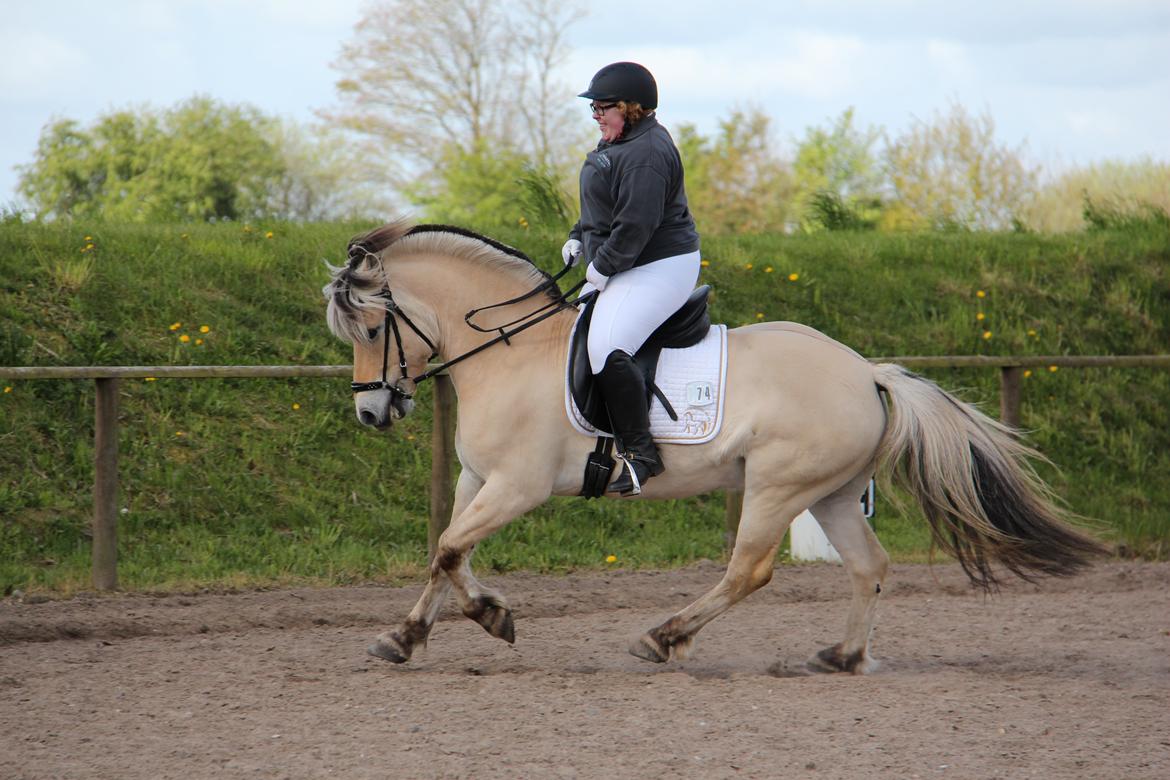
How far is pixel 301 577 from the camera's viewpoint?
7.39 m

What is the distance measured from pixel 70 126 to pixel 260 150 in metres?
5.60

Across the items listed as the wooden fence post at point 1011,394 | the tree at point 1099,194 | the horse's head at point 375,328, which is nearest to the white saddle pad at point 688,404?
the horse's head at point 375,328

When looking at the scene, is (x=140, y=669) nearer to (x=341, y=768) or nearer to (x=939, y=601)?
(x=341, y=768)

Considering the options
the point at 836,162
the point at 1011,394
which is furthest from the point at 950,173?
the point at 1011,394

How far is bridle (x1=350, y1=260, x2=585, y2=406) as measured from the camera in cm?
520

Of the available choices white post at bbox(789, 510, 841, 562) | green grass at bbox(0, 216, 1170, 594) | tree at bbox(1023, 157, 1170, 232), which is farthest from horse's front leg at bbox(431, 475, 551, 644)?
tree at bbox(1023, 157, 1170, 232)

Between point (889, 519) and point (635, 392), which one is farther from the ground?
point (635, 392)

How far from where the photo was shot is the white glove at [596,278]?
5184 mm

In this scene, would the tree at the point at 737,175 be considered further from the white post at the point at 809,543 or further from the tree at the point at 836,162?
the white post at the point at 809,543

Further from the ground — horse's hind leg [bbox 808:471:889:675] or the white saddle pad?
the white saddle pad

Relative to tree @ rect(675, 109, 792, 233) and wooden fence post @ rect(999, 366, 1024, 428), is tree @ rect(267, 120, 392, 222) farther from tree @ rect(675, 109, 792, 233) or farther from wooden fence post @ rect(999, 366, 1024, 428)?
wooden fence post @ rect(999, 366, 1024, 428)

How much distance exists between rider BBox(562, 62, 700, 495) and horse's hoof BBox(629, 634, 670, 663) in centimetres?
70

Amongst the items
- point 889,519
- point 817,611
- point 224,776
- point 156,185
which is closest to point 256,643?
point 224,776

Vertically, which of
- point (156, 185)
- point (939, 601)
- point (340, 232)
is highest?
point (156, 185)
